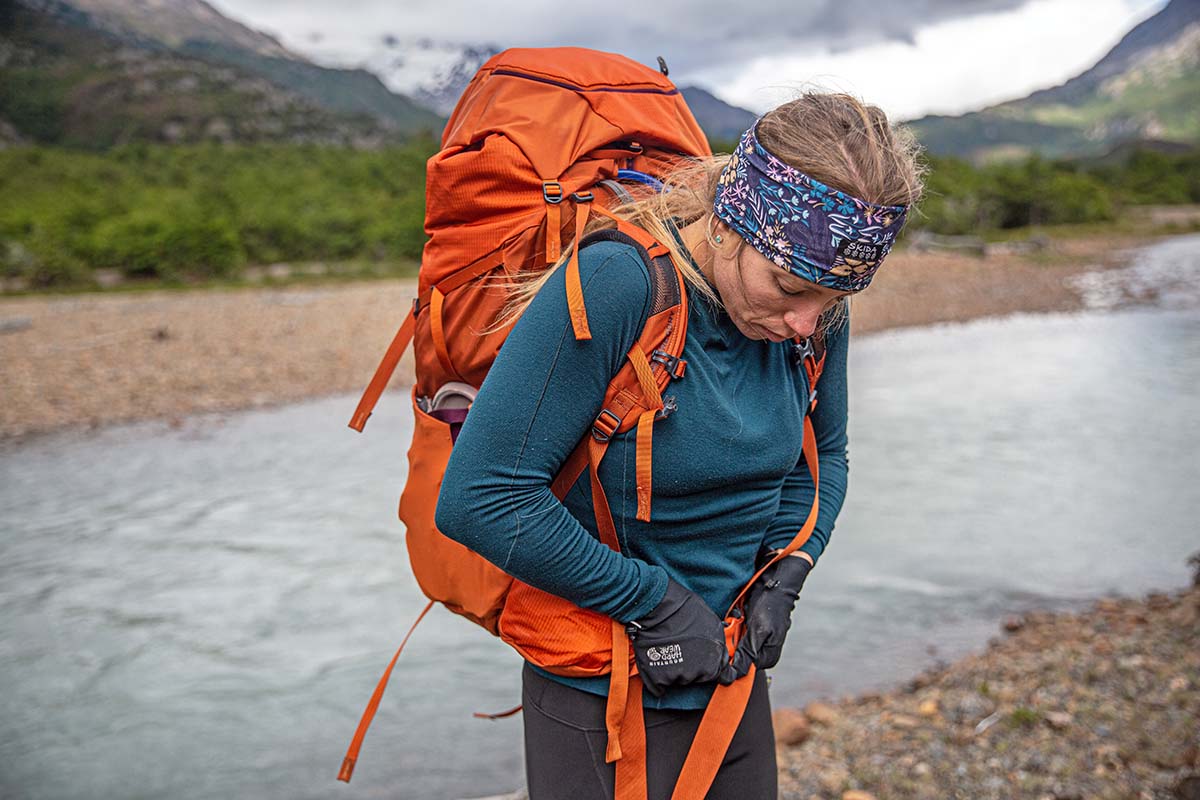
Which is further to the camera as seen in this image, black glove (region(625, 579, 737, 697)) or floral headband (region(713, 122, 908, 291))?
black glove (region(625, 579, 737, 697))

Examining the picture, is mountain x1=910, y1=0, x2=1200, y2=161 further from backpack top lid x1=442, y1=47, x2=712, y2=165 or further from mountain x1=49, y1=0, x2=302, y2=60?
mountain x1=49, y1=0, x2=302, y2=60

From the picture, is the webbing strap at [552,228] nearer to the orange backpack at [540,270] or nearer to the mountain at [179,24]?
the orange backpack at [540,270]

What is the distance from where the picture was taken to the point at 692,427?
1.34 meters

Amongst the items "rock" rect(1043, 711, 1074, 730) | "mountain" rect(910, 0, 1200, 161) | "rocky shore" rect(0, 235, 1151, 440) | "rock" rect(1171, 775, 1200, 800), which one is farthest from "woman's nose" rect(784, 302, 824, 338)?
"mountain" rect(910, 0, 1200, 161)

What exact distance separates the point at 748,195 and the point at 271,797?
3.72m

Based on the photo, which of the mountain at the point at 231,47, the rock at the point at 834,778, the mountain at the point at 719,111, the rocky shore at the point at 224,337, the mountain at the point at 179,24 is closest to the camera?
the mountain at the point at 719,111

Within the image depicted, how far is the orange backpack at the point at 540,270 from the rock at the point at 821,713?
2843 mm

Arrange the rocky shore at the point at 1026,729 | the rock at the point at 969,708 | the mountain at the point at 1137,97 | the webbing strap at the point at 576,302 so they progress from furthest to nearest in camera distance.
Answer: the mountain at the point at 1137,97, the rock at the point at 969,708, the rocky shore at the point at 1026,729, the webbing strap at the point at 576,302

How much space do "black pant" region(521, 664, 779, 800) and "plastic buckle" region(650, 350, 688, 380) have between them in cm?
51

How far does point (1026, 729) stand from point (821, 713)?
88 centimetres

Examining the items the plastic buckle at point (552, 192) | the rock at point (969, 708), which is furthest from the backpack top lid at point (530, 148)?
the rock at point (969, 708)

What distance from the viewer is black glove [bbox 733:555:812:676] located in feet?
4.99

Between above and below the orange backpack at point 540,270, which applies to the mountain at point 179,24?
above

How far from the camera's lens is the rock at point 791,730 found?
386 cm
